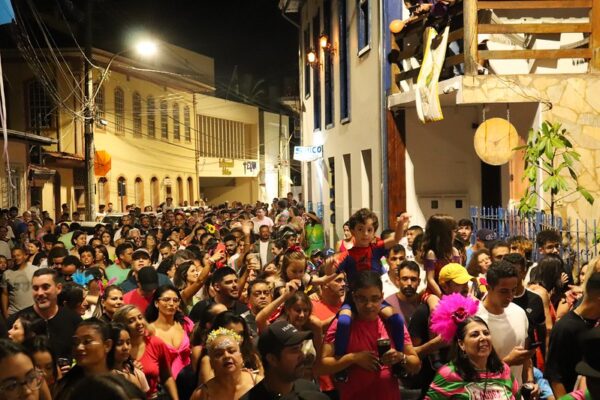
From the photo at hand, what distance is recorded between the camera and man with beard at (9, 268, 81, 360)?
24.8 feet

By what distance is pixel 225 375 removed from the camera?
570 cm

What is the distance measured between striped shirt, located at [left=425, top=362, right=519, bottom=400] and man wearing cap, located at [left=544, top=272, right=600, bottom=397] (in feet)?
1.44

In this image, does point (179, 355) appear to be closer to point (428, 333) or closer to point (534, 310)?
point (428, 333)

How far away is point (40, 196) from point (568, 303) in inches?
1224

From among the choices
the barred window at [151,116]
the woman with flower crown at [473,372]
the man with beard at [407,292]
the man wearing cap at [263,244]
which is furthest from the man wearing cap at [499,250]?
the barred window at [151,116]

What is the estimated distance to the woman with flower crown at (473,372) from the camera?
218 inches

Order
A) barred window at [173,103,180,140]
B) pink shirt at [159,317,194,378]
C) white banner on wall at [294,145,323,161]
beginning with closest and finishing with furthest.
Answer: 1. pink shirt at [159,317,194,378]
2. white banner on wall at [294,145,323,161]
3. barred window at [173,103,180,140]

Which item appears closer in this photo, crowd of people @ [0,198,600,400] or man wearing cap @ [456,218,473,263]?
crowd of people @ [0,198,600,400]

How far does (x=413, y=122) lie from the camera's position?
58.1 ft

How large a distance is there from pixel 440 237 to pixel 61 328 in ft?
10.8

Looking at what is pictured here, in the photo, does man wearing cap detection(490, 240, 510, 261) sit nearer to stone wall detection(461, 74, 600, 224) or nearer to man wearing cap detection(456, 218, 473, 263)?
man wearing cap detection(456, 218, 473, 263)

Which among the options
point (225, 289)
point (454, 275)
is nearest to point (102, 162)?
point (225, 289)

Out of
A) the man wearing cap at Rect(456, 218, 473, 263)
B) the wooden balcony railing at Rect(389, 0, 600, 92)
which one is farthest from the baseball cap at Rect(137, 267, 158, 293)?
the wooden balcony railing at Rect(389, 0, 600, 92)

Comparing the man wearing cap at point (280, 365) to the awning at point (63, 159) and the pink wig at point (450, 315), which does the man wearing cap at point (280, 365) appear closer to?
the pink wig at point (450, 315)
